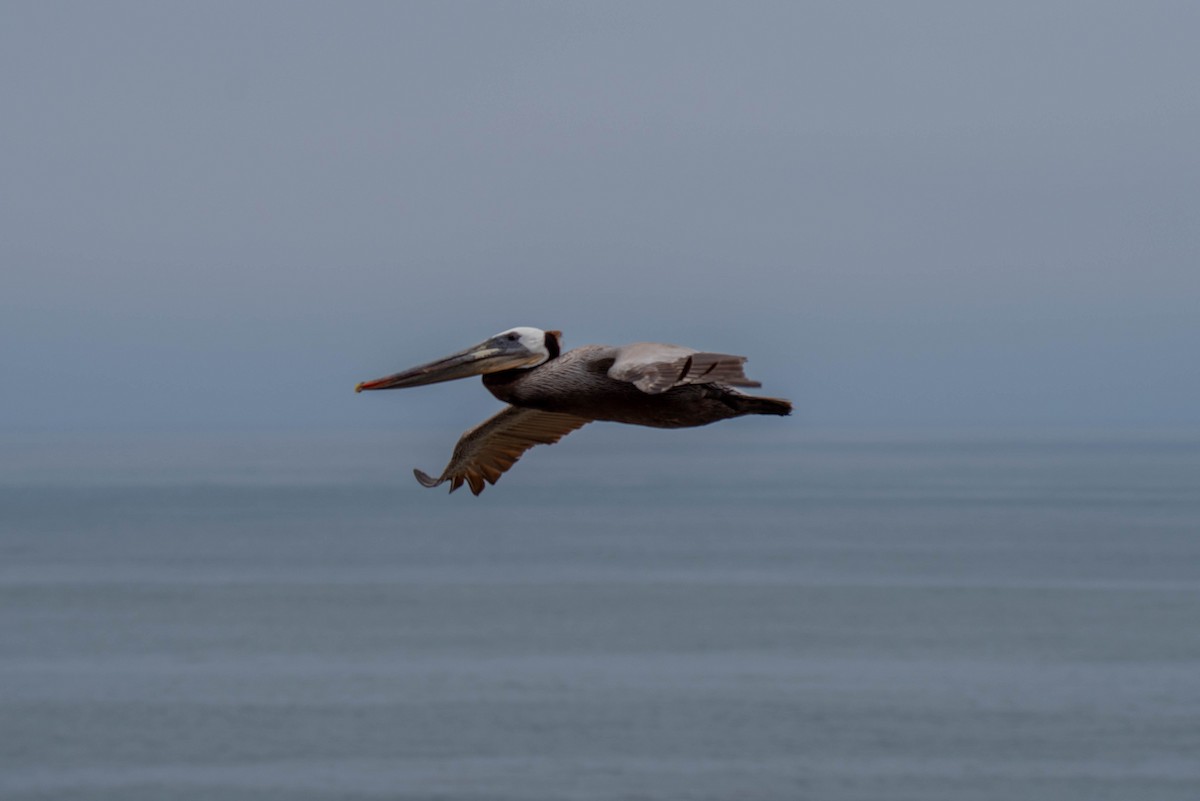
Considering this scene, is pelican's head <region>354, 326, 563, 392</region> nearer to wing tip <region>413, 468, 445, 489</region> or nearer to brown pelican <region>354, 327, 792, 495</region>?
brown pelican <region>354, 327, 792, 495</region>

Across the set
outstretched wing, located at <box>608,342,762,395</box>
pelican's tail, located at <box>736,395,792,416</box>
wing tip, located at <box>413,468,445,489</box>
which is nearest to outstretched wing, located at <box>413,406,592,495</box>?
wing tip, located at <box>413,468,445,489</box>

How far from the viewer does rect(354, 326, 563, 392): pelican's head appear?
6859 mm

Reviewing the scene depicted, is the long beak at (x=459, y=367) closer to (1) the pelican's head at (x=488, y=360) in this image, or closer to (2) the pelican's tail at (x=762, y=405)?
(1) the pelican's head at (x=488, y=360)

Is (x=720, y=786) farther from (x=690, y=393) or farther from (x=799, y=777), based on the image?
(x=690, y=393)

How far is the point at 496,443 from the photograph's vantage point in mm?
8461

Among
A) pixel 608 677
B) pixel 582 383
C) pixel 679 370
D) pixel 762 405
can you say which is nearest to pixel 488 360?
pixel 582 383

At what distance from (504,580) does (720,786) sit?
6593 centimetres

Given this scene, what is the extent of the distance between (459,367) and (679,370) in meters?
1.47

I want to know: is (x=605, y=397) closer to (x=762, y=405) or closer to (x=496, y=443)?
(x=762, y=405)

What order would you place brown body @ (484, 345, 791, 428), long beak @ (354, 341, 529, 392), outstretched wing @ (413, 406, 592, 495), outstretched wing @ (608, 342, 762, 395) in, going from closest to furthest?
outstretched wing @ (608, 342, 762, 395) → brown body @ (484, 345, 791, 428) → long beak @ (354, 341, 529, 392) → outstretched wing @ (413, 406, 592, 495)

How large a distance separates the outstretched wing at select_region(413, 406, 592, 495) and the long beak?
1.18 meters

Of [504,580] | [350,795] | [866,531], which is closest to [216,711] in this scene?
[350,795]

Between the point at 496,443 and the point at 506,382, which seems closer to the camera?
the point at 506,382

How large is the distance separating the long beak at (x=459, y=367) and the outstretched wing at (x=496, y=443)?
3.89 ft
